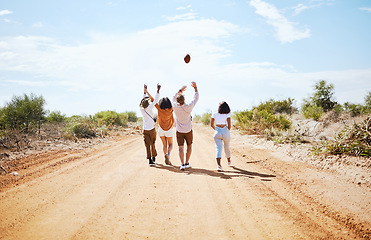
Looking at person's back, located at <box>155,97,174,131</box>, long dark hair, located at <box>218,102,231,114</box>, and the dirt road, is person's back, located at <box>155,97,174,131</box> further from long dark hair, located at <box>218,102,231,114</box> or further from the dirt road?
long dark hair, located at <box>218,102,231,114</box>

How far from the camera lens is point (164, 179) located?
19.7ft

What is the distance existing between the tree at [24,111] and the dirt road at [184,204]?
28.9 feet

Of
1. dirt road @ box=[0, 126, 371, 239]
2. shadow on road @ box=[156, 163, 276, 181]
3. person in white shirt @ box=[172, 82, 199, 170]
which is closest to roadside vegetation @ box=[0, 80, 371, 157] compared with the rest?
dirt road @ box=[0, 126, 371, 239]

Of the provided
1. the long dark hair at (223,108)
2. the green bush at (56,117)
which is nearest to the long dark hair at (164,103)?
the long dark hair at (223,108)

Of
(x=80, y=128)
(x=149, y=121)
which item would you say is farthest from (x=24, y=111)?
(x=149, y=121)

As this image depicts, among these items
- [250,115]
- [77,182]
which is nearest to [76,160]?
[77,182]

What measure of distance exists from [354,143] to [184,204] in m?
5.94

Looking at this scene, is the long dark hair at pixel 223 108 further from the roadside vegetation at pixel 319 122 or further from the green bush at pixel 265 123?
the green bush at pixel 265 123

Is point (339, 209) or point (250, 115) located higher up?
point (250, 115)

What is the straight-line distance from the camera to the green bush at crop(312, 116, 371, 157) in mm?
7016

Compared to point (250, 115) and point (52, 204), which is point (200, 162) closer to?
point (52, 204)

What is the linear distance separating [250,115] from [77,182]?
14843 mm

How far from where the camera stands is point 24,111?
47.8 feet

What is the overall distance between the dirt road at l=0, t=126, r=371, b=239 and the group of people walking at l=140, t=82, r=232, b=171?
26.9 inches
